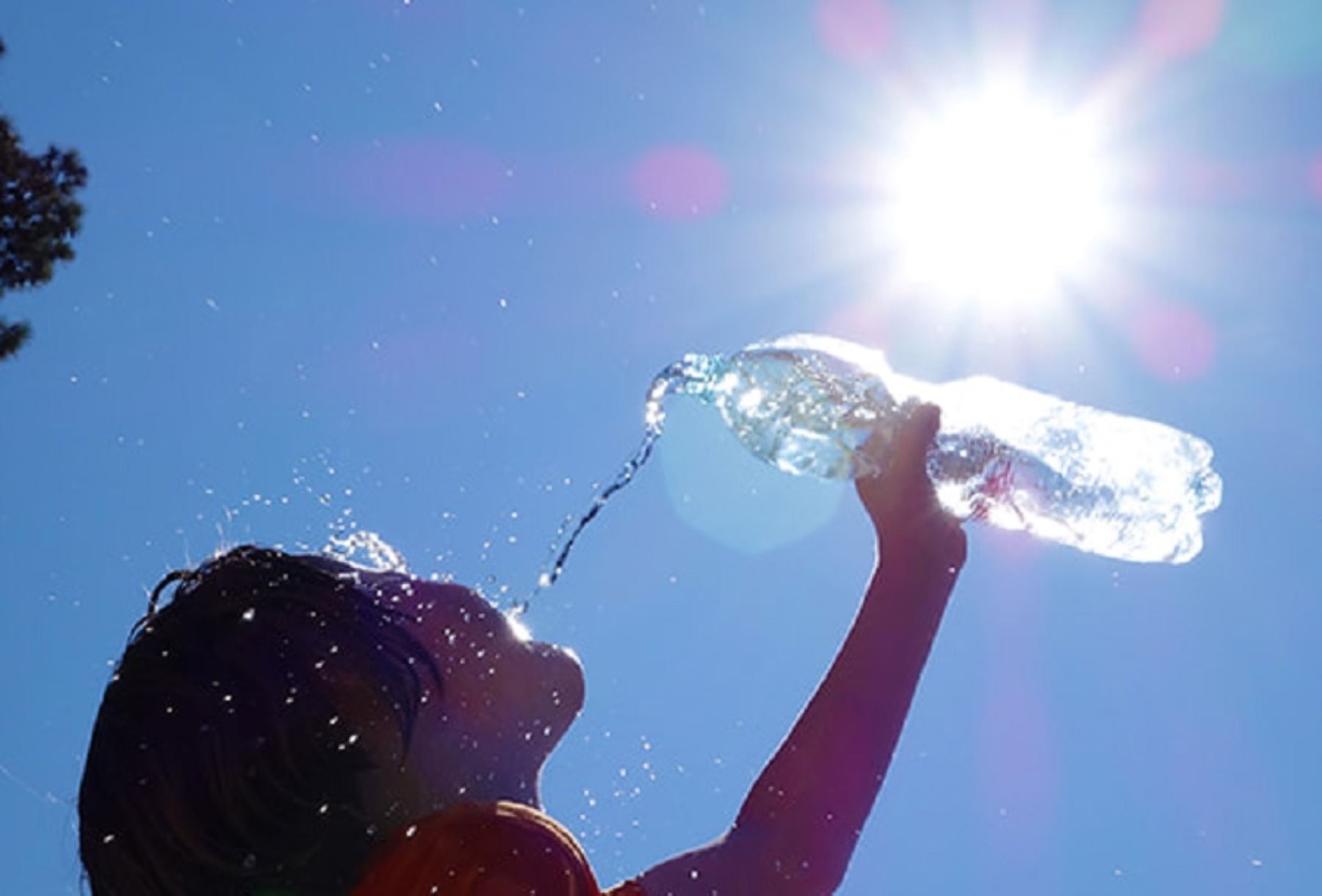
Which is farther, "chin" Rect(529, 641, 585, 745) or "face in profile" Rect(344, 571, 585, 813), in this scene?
"chin" Rect(529, 641, 585, 745)

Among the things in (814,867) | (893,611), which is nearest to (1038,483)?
(893,611)

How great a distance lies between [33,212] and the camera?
980cm

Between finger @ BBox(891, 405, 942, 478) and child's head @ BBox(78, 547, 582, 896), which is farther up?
finger @ BBox(891, 405, 942, 478)

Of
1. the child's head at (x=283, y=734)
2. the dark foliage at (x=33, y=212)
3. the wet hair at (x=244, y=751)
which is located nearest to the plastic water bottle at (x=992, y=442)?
the child's head at (x=283, y=734)

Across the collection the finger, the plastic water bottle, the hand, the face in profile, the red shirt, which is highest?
the plastic water bottle

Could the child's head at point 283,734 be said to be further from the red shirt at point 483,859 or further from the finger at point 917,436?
the finger at point 917,436

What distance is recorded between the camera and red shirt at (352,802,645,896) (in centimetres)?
236

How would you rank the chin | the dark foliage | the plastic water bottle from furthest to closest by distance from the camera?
the dark foliage
the plastic water bottle
the chin

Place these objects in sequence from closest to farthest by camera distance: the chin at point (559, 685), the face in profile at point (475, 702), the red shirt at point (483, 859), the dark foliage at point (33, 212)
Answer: the red shirt at point (483, 859), the face in profile at point (475, 702), the chin at point (559, 685), the dark foliage at point (33, 212)

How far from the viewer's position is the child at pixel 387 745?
2602mm

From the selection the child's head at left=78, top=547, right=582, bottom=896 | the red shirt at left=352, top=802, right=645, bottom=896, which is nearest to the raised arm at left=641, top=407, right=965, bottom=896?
the red shirt at left=352, top=802, right=645, bottom=896

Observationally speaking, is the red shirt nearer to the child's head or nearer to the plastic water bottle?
the child's head

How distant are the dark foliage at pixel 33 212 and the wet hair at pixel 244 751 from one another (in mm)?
7680

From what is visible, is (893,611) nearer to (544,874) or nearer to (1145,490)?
(544,874)
